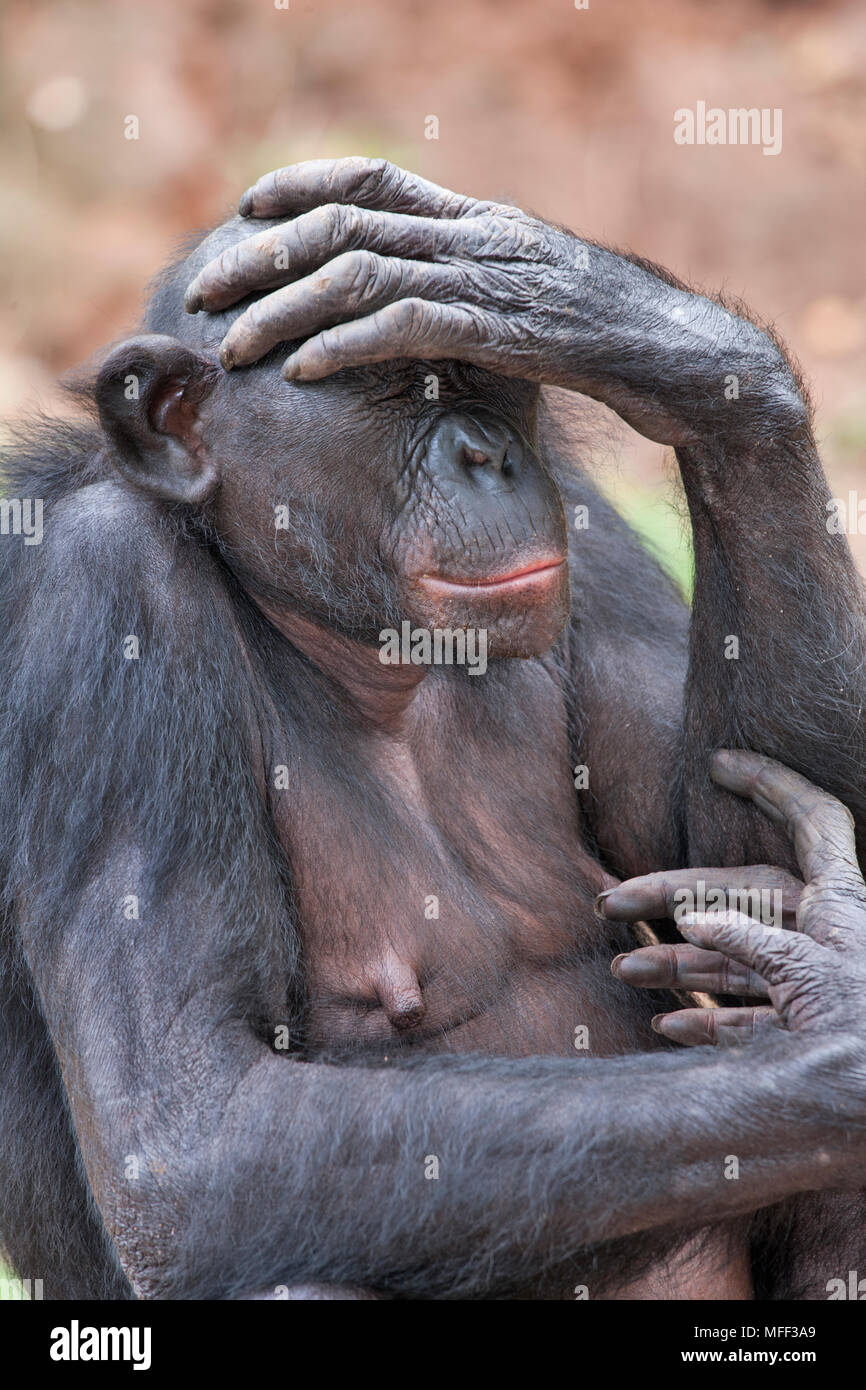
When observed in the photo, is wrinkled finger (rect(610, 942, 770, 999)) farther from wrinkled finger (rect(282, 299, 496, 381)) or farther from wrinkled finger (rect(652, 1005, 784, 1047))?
wrinkled finger (rect(282, 299, 496, 381))

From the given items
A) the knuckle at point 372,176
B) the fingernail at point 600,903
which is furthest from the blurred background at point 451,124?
the knuckle at point 372,176

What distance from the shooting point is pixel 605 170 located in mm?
14203

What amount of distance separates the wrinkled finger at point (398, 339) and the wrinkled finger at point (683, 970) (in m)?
1.46

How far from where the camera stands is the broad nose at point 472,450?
3.62m

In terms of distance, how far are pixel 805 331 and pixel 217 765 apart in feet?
35.7

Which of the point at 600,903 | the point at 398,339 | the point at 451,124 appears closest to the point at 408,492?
the point at 398,339

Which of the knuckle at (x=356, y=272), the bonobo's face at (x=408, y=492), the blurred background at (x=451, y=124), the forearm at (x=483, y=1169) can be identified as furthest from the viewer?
the blurred background at (x=451, y=124)

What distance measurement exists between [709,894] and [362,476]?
1294 mm

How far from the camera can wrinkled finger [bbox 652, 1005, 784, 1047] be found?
138 inches

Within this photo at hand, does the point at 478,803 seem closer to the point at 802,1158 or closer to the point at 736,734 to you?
the point at 736,734

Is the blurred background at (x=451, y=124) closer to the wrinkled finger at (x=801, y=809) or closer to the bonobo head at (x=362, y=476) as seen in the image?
the wrinkled finger at (x=801, y=809)

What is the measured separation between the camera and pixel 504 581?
3633 mm

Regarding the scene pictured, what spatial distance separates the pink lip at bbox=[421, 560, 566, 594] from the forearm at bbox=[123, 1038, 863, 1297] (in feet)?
3.57

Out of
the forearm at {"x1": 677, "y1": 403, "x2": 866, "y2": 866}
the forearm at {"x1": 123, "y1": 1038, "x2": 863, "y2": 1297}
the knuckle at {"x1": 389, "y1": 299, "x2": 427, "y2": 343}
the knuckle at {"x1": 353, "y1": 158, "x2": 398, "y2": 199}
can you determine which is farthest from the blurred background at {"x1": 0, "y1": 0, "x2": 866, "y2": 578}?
the forearm at {"x1": 123, "y1": 1038, "x2": 863, "y2": 1297}
